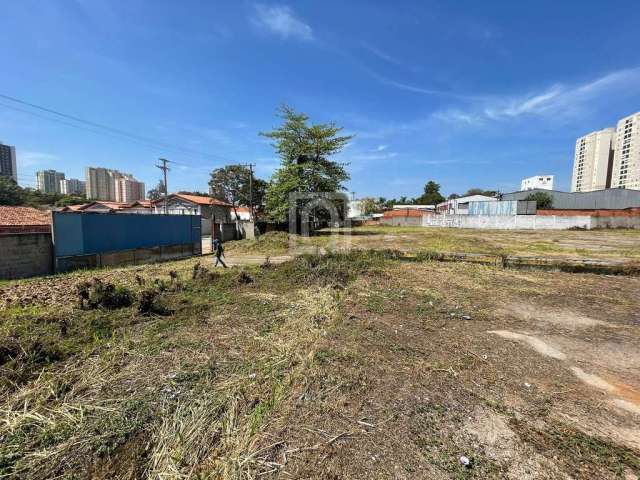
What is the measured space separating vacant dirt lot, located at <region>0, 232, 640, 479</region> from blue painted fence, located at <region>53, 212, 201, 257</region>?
4.55 m

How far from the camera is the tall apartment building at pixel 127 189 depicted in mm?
61531

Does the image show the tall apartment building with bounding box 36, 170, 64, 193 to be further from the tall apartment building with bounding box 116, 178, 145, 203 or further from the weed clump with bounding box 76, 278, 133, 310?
the weed clump with bounding box 76, 278, 133, 310

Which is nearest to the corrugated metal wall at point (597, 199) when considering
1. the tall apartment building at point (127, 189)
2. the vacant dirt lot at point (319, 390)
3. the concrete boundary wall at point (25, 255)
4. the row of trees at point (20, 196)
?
the vacant dirt lot at point (319, 390)

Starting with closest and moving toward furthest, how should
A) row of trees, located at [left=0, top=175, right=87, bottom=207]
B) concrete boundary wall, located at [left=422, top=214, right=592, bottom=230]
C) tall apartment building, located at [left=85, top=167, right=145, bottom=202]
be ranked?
concrete boundary wall, located at [left=422, top=214, right=592, bottom=230]
row of trees, located at [left=0, top=175, right=87, bottom=207]
tall apartment building, located at [left=85, top=167, right=145, bottom=202]

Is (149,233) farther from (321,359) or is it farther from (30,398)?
(321,359)

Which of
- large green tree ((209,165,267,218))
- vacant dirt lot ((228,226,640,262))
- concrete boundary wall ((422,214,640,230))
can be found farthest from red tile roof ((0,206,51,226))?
concrete boundary wall ((422,214,640,230))

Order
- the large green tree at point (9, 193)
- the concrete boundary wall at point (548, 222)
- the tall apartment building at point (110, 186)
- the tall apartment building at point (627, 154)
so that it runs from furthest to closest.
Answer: the tall apartment building at point (110, 186)
the tall apartment building at point (627, 154)
the large green tree at point (9, 193)
the concrete boundary wall at point (548, 222)

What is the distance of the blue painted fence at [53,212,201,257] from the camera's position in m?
9.75

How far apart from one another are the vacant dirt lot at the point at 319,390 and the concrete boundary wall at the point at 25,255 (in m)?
4.13

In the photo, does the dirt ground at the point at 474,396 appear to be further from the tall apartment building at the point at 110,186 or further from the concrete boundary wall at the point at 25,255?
the tall apartment building at the point at 110,186

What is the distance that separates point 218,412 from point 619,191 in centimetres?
5918

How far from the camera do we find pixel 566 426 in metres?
2.58

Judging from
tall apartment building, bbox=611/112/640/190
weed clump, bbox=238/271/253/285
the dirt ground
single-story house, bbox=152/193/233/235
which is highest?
tall apartment building, bbox=611/112/640/190

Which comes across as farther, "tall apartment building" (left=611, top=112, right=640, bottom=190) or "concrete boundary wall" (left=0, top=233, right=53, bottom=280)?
"tall apartment building" (left=611, top=112, right=640, bottom=190)
